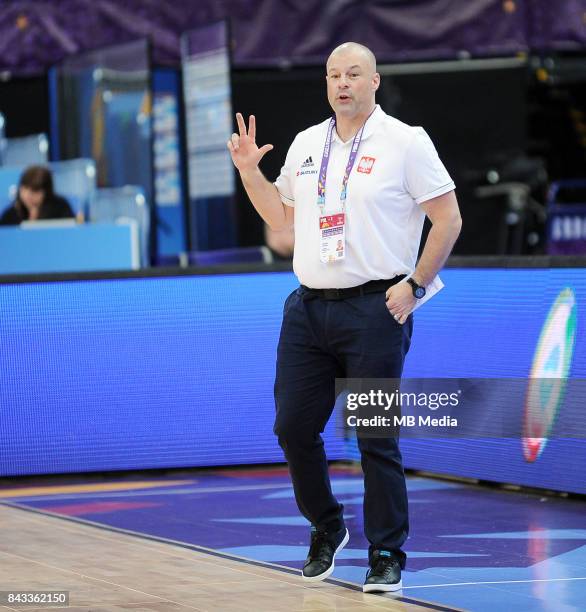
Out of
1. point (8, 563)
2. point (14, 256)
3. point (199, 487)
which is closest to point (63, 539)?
point (8, 563)

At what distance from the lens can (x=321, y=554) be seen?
522cm

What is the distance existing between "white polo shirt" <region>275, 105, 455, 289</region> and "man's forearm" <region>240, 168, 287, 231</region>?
21cm

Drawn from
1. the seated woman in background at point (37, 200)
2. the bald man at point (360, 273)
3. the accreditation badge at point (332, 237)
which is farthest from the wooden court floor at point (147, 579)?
the seated woman in background at point (37, 200)

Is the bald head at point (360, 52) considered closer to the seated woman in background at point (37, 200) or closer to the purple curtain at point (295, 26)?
the seated woman in background at point (37, 200)

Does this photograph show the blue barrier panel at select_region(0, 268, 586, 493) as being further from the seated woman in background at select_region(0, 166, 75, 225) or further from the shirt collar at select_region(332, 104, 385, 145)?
the seated woman in background at select_region(0, 166, 75, 225)

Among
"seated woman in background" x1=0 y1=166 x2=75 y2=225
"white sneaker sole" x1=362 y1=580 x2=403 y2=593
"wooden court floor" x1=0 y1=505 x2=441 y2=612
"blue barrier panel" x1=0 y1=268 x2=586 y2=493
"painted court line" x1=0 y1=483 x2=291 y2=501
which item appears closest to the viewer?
"wooden court floor" x1=0 y1=505 x2=441 y2=612

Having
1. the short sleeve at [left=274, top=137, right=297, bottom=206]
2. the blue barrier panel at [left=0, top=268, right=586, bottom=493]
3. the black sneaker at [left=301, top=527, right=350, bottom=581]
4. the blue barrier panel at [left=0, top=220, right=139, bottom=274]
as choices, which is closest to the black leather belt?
the short sleeve at [left=274, top=137, right=297, bottom=206]

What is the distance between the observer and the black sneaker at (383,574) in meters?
4.98

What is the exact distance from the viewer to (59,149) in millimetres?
14570

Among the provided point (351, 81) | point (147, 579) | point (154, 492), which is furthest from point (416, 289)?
point (154, 492)

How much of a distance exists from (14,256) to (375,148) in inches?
Answer: 275

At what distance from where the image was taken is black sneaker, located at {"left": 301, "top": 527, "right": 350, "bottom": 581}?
519 centimetres

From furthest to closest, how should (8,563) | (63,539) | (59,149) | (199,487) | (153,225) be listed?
(59,149) → (153,225) → (199,487) → (63,539) → (8,563)

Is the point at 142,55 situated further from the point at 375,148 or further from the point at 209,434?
the point at 375,148
